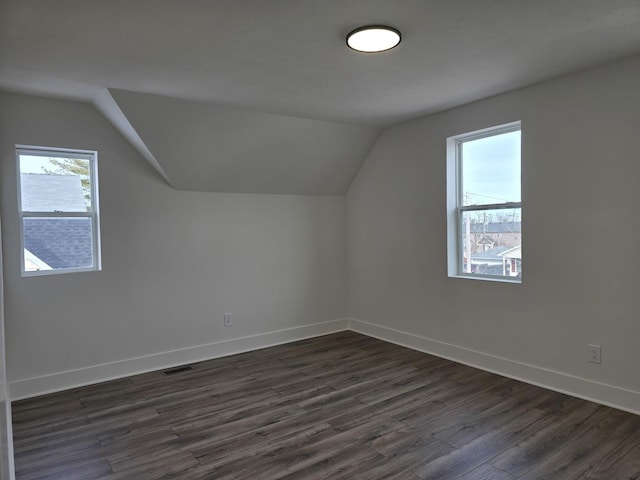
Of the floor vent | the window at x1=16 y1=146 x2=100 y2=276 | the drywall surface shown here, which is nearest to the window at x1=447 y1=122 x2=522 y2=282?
the drywall surface

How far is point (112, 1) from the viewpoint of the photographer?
204cm

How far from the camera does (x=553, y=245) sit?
10.9 ft

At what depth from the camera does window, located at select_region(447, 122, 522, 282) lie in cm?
367

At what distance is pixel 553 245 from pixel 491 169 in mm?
914

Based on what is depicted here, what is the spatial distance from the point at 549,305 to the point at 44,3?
12.5ft

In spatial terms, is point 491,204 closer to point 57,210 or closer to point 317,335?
point 317,335

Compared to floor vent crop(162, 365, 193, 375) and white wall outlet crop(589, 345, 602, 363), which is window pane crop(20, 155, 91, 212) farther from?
white wall outlet crop(589, 345, 602, 363)

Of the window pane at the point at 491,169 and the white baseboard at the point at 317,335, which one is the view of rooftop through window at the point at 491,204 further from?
the white baseboard at the point at 317,335

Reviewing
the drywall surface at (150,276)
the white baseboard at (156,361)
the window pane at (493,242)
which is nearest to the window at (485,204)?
the window pane at (493,242)

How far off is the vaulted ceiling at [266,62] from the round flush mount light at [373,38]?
0.05 m

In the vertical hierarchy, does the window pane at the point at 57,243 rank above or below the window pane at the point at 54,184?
below

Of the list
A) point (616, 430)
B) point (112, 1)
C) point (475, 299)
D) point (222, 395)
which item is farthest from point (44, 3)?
point (616, 430)

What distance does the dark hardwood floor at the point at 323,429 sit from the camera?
2369 millimetres

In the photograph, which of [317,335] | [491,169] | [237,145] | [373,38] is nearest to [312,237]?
[317,335]
